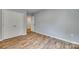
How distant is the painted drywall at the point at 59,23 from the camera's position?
176cm

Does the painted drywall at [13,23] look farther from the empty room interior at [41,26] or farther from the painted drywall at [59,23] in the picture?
the painted drywall at [59,23]

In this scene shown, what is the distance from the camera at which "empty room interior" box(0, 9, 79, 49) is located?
1777mm

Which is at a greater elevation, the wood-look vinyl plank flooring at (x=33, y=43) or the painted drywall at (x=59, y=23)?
the painted drywall at (x=59, y=23)

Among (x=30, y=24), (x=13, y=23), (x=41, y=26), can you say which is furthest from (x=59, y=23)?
(x=13, y=23)

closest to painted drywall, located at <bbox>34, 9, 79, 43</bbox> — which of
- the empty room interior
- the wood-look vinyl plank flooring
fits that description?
the empty room interior

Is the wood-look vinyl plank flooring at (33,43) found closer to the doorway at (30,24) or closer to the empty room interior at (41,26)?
the empty room interior at (41,26)

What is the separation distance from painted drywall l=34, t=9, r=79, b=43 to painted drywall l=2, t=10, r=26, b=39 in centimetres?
29

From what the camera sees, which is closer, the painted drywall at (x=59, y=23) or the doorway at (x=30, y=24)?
the painted drywall at (x=59, y=23)

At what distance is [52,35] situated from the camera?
1.91 meters

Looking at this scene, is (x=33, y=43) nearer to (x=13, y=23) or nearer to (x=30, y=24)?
(x=30, y=24)

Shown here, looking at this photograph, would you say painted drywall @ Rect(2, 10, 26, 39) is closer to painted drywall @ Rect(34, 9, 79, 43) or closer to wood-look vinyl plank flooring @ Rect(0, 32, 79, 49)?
wood-look vinyl plank flooring @ Rect(0, 32, 79, 49)

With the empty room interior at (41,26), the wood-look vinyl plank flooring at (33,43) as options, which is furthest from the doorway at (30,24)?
the wood-look vinyl plank flooring at (33,43)
